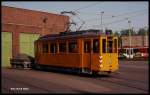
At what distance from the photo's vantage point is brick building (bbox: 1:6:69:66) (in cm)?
4009

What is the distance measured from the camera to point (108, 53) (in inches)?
871

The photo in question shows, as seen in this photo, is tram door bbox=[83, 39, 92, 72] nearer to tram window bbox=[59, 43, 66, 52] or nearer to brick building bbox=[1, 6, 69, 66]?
tram window bbox=[59, 43, 66, 52]

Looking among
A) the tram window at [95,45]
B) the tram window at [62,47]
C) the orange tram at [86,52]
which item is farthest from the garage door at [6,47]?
the tram window at [95,45]

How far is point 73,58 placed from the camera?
935 inches

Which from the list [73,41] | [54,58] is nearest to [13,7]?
[54,58]

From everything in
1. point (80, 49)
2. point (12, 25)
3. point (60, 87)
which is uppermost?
point (12, 25)

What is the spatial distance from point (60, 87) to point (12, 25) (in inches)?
991

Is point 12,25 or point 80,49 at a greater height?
Answer: point 12,25

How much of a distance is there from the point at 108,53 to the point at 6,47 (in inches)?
813

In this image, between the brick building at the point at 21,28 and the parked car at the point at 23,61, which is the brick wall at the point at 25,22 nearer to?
the brick building at the point at 21,28

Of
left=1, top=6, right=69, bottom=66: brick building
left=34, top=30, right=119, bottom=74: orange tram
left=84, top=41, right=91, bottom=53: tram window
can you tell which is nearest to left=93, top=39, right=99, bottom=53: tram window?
left=34, top=30, right=119, bottom=74: orange tram

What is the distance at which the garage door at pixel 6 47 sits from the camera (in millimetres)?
39731

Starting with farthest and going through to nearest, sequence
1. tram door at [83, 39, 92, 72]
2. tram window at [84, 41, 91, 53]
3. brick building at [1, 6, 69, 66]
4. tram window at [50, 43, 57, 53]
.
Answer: brick building at [1, 6, 69, 66] < tram window at [50, 43, 57, 53] < tram window at [84, 41, 91, 53] < tram door at [83, 39, 92, 72]

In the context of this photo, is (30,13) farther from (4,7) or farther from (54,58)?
(54,58)
